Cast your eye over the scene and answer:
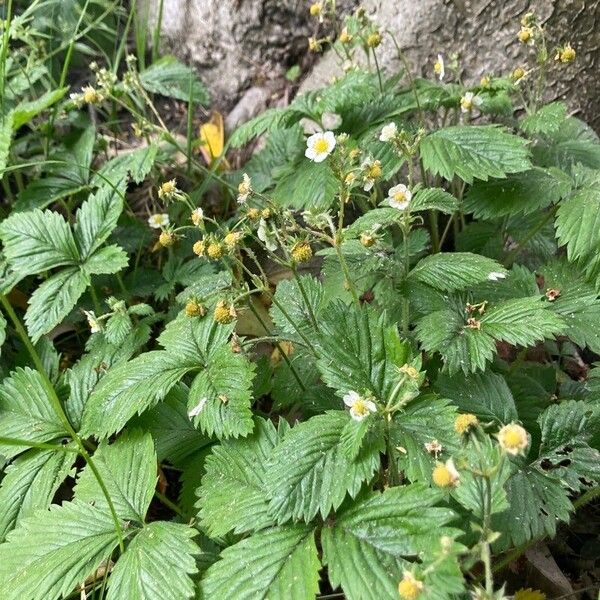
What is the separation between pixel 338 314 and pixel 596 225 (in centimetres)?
74

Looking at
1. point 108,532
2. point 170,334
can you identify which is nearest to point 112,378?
point 170,334

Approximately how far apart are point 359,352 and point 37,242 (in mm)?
1103

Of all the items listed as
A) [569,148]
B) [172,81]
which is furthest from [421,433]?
[172,81]

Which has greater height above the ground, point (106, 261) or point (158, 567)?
point (106, 261)

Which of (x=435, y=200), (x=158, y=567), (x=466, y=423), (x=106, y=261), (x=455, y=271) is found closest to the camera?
(x=466, y=423)

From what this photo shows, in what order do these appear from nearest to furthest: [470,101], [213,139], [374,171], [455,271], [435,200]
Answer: [374,171], [455,271], [435,200], [470,101], [213,139]

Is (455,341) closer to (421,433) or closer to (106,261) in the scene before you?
(421,433)

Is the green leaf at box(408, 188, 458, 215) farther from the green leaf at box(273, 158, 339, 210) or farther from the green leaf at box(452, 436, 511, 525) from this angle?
the green leaf at box(452, 436, 511, 525)

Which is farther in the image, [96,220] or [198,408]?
[96,220]

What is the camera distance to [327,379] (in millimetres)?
1307

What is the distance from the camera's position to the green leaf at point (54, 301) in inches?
68.7

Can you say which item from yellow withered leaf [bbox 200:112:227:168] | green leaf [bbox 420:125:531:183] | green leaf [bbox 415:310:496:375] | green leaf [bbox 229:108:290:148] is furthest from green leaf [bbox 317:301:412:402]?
yellow withered leaf [bbox 200:112:227:168]

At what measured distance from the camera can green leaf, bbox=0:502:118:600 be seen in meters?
1.27

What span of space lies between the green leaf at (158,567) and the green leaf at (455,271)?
81 cm
